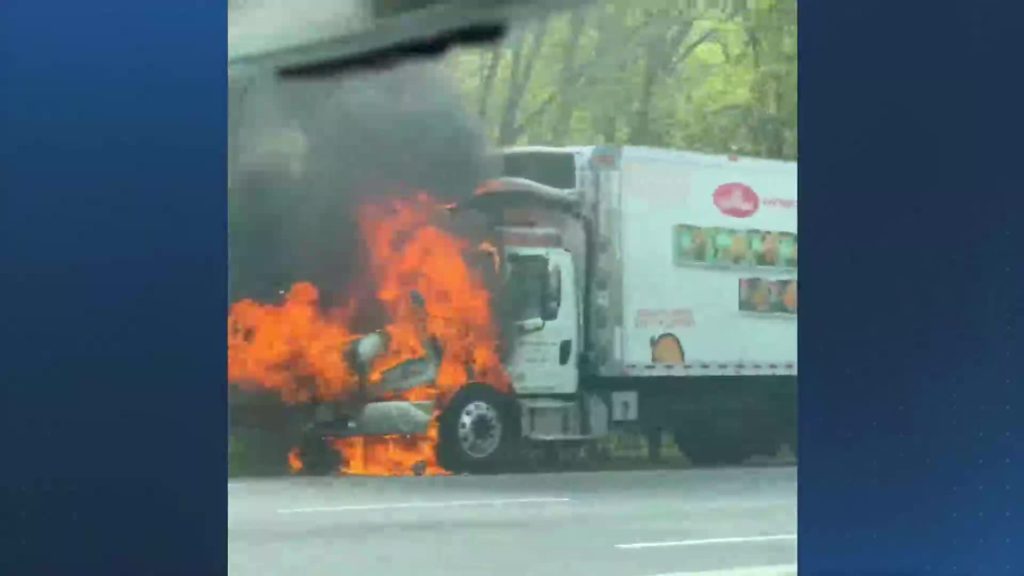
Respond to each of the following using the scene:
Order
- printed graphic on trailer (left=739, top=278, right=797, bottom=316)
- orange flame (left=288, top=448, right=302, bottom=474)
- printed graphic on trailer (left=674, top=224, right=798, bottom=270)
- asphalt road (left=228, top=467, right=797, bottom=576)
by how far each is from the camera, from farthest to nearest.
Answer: printed graphic on trailer (left=739, top=278, right=797, bottom=316) → printed graphic on trailer (left=674, top=224, right=798, bottom=270) → orange flame (left=288, top=448, right=302, bottom=474) → asphalt road (left=228, top=467, right=797, bottom=576)

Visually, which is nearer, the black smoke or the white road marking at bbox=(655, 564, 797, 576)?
the white road marking at bbox=(655, 564, 797, 576)

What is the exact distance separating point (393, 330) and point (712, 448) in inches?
77.6

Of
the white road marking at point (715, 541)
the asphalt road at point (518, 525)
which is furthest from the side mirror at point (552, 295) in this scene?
the white road marking at point (715, 541)

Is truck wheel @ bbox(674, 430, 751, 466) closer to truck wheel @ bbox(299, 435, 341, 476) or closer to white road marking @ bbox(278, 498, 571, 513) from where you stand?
white road marking @ bbox(278, 498, 571, 513)

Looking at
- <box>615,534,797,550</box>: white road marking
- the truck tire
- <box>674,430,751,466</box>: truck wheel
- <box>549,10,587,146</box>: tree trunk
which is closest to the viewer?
<box>615,534,797,550</box>: white road marking

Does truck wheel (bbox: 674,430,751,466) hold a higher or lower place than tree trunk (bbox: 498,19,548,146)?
lower

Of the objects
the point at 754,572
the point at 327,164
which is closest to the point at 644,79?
the point at 327,164

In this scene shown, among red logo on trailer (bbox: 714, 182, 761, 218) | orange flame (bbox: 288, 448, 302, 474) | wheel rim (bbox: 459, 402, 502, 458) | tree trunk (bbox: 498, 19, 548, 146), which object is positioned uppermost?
tree trunk (bbox: 498, 19, 548, 146)

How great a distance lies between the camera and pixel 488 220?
588 cm

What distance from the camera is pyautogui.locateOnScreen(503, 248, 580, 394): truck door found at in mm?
5906

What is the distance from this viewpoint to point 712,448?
642 centimetres

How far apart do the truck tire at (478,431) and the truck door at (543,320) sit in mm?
170

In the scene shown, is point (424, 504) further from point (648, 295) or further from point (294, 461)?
point (648, 295)

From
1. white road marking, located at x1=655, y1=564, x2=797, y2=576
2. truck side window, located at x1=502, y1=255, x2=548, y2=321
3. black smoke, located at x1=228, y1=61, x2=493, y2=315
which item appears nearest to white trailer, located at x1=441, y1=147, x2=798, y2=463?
truck side window, located at x1=502, y1=255, x2=548, y2=321
